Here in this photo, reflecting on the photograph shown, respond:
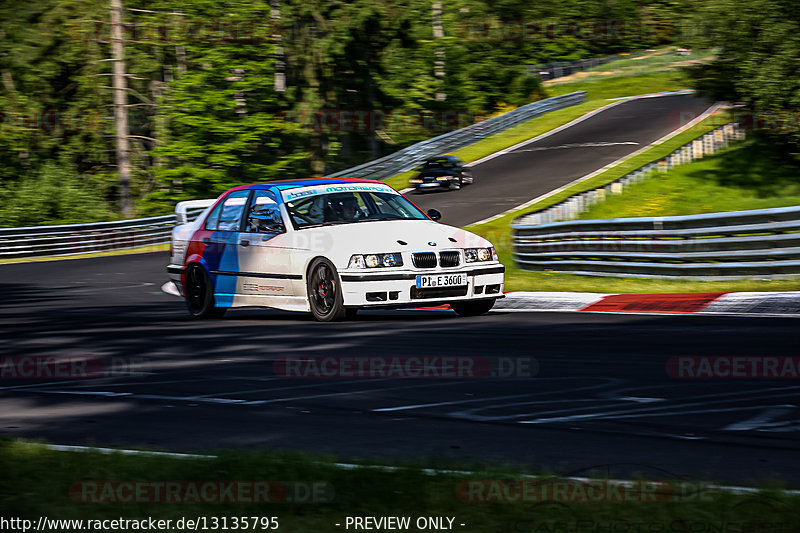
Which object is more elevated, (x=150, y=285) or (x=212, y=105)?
(x=212, y=105)

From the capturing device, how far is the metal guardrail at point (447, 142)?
43625mm

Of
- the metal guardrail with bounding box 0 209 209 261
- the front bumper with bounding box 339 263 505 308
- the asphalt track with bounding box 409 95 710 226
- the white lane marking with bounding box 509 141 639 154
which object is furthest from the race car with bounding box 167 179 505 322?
the white lane marking with bounding box 509 141 639 154

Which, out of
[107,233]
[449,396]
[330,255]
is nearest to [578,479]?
[449,396]

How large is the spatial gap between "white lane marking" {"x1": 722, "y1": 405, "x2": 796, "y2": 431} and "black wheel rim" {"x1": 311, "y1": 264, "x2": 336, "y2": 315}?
6281 millimetres

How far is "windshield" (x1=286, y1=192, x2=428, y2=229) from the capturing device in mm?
12703

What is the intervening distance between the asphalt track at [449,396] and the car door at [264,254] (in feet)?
1.49

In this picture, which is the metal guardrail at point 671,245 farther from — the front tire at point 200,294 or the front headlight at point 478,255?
the front tire at point 200,294

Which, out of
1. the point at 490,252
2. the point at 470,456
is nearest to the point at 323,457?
the point at 470,456

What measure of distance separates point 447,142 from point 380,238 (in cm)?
3556

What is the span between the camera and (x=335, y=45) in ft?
171

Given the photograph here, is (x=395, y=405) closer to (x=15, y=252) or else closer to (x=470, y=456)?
(x=470, y=456)

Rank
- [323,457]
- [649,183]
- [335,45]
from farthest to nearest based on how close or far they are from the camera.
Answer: [335,45]
[649,183]
[323,457]

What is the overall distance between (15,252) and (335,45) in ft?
73.7

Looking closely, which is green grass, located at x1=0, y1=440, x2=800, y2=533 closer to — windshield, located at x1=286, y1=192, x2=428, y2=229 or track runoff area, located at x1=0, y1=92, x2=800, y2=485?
track runoff area, located at x1=0, y1=92, x2=800, y2=485
